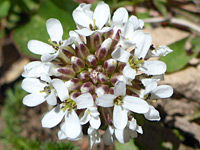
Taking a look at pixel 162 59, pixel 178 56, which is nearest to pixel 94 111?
pixel 162 59

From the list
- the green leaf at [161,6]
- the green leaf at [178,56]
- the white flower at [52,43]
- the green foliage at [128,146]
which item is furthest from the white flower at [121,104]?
the green leaf at [161,6]

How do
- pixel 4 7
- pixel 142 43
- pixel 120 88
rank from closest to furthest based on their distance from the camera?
pixel 120 88, pixel 142 43, pixel 4 7

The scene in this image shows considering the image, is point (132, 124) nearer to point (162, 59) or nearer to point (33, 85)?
point (33, 85)

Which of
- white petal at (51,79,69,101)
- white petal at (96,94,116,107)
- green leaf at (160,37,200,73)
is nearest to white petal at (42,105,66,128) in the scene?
white petal at (51,79,69,101)

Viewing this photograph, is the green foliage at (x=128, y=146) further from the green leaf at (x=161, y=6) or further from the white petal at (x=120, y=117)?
the green leaf at (x=161, y=6)

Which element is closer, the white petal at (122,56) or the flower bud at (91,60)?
the white petal at (122,56)

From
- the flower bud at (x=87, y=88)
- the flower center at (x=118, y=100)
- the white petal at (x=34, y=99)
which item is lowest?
the flower center at (x=118, y=100)

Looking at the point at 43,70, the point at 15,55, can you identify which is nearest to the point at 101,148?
the point at 43,70
